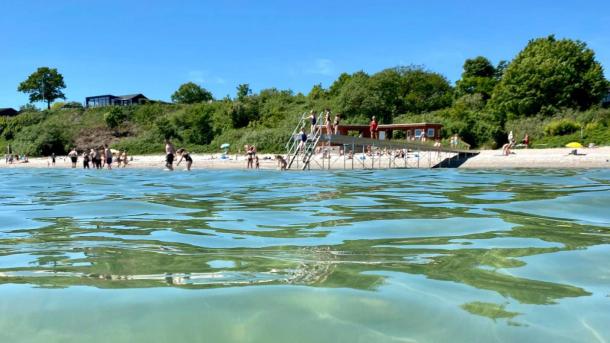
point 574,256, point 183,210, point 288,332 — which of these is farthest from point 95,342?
point 183,210

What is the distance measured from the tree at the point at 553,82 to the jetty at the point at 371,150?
34.2 ft

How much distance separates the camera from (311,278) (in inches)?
87.4

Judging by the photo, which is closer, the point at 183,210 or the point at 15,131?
the point at 183,210

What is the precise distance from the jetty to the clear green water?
1390cm

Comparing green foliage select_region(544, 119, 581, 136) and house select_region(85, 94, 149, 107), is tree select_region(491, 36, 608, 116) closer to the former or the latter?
green foliage select_region(544, 119, 581, 136)

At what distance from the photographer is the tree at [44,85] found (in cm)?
8206

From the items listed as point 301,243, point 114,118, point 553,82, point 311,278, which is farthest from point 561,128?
point 114,118

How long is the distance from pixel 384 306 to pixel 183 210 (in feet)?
12.9

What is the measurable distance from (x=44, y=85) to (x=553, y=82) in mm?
77655

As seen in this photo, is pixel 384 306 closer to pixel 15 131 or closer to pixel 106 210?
pixel 106 210

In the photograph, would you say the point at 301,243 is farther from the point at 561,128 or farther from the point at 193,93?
the point at 193,93

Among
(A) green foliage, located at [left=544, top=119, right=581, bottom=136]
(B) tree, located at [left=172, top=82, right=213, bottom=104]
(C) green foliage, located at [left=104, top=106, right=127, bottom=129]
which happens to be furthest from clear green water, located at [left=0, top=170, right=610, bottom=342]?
(B) tree, located at [left=172, top=82, right=213, bottom=104]

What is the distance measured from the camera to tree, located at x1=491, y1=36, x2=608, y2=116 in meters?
39.9

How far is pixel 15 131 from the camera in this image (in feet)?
202
